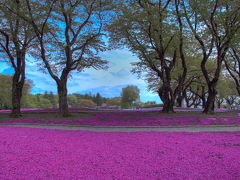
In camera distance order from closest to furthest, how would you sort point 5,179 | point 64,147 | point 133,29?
1. point 5,179
2. point 64,147
3. point 133,29

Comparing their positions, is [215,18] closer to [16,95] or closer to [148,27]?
[148,27]

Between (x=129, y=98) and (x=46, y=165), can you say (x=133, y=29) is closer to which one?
(x=46, y=165)

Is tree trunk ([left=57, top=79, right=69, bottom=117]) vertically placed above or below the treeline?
below

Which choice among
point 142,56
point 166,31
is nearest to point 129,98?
point 142,56

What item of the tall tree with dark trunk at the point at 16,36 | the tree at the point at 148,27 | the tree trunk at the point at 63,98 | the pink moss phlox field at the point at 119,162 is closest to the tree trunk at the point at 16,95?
the tall tree with dark trunk at the point at 16,36

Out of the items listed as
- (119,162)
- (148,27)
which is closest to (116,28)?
(148,27)

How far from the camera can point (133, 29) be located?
752 inches

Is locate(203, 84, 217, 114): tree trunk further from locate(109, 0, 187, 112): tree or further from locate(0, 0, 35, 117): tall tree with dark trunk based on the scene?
locate(0, 0, 35, 117): tall tree with dark trunk

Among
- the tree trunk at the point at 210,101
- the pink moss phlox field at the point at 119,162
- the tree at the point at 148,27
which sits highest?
the tree at the point at 148,27

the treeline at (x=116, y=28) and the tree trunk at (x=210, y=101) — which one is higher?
the treeline at (x=116, y=28)

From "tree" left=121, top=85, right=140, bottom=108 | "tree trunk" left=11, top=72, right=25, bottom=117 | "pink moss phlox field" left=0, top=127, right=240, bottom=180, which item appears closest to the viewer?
"pink moss phlox field" left=0, top=127, right=240, bottom=180

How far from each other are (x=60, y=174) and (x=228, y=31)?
19368mm

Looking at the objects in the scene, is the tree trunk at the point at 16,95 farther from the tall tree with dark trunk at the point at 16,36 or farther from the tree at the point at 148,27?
the tree at the point at 148,27

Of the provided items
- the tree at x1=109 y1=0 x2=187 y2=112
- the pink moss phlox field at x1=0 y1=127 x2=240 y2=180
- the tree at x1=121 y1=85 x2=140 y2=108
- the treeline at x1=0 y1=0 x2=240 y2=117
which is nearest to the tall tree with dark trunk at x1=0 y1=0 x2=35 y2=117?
the treeline at x1=0 y1=0 x2=240 y2=117
